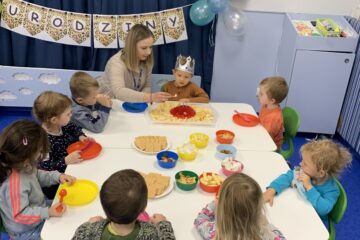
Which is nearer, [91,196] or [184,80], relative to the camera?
[91,196]

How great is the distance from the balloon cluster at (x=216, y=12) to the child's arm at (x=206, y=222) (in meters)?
2.16

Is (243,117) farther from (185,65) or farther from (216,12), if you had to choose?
(216,12)

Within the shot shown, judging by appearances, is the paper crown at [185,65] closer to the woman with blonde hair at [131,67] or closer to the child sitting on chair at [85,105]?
the woman with blonde hair at [131,67]

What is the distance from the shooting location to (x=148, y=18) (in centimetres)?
349

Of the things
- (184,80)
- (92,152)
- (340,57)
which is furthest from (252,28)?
(92,152)

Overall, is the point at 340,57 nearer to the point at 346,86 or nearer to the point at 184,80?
the point at 346,86

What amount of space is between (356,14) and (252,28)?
93 centimetres

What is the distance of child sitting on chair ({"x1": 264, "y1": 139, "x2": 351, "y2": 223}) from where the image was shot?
171 centimetres

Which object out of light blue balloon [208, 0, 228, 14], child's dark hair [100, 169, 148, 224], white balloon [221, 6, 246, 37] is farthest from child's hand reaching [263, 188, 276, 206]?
white balloon [221, 6, 246, 37]

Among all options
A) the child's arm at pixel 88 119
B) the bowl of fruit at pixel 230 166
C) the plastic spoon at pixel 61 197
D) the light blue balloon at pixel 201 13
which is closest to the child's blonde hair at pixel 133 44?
the child's arm at pixel 88 119

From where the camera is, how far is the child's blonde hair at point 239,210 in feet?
4.24

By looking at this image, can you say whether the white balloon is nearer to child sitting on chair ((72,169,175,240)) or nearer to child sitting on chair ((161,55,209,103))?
child sitting on chair ((161,55,209,103))

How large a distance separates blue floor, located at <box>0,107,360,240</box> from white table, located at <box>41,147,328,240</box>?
968mm

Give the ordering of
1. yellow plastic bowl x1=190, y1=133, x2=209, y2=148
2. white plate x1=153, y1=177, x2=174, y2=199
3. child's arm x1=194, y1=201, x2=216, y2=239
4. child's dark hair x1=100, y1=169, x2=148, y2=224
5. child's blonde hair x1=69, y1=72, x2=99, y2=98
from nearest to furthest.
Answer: child's dark hair x1=100, y1=169, x2=148, y2=224 → child's arm x1=194, y1=201, x2=216, y2=239 → white plate x1=153, y1=177, x2=174, y2=199 → yellow plastic bowl x1=190, y1=133, x2=209, y2=148 → child's blonde hair x1=69, y1=72, x2=99, y2=98
